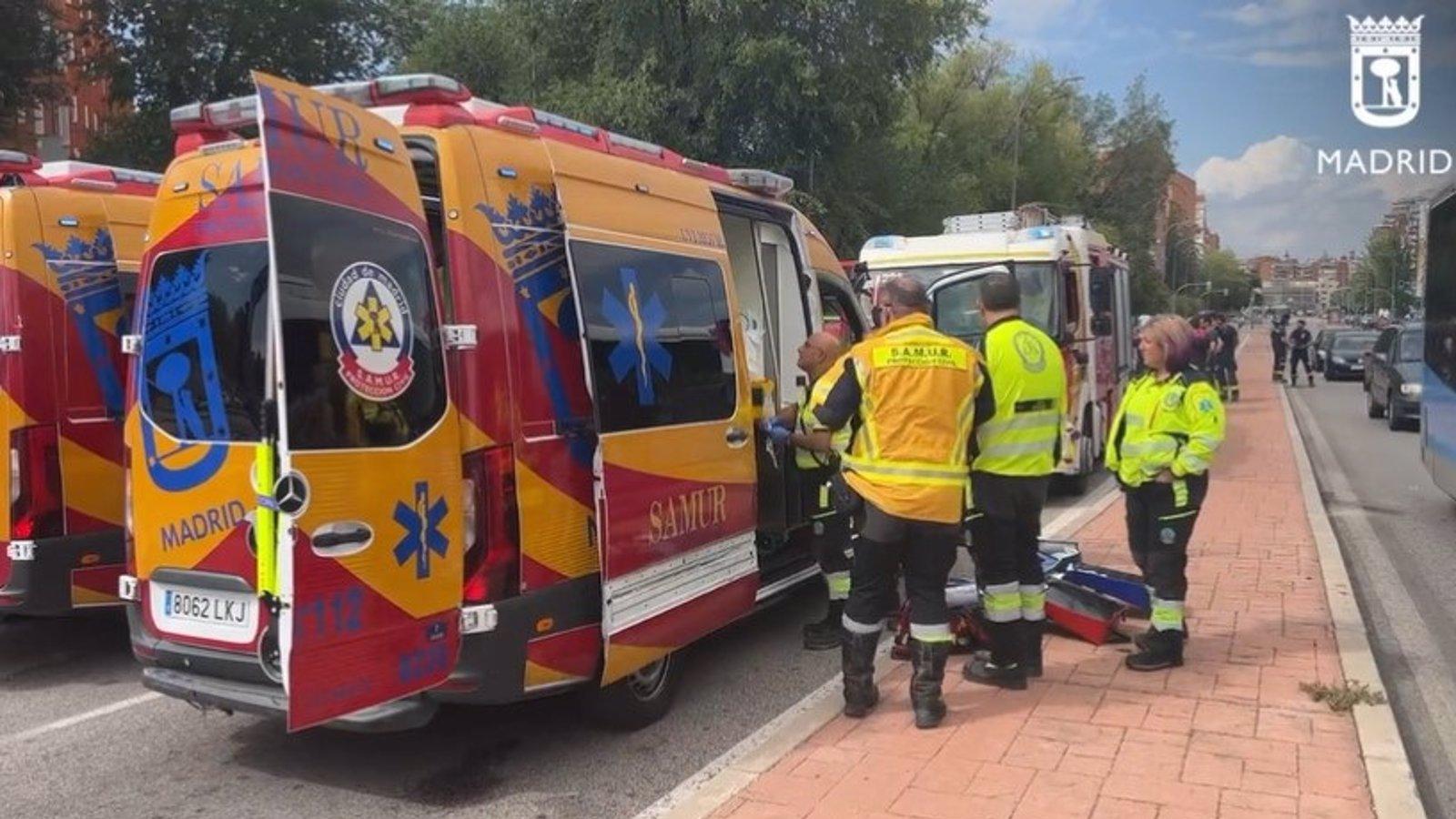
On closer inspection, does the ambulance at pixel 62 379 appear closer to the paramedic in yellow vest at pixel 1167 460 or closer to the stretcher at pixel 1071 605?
the stretcher at pixel 1071 605

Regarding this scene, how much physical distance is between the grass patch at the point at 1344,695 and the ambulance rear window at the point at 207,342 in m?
4.48

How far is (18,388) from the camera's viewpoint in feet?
18.1

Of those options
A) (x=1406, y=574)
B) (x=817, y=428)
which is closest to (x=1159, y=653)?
(x=817, y=428)

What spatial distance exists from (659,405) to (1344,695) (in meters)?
3.20

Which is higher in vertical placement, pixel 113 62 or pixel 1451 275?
pixel 113 62

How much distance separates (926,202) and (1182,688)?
25896mm

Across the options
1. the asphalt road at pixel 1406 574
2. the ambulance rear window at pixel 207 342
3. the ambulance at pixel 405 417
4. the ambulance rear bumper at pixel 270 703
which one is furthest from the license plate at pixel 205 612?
the asphalt road at pixel 1406 574

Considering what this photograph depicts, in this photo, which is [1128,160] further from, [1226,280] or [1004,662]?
[1226,280]

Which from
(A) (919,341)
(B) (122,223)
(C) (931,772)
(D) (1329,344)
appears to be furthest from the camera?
(D) (1329,344)

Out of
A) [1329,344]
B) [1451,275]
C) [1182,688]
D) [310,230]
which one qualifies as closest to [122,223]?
[310,230]

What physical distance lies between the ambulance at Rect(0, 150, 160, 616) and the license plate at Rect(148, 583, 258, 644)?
5.81 feet

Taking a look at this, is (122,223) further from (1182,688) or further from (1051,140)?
(1051,140)

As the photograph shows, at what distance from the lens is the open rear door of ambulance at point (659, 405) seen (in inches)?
172

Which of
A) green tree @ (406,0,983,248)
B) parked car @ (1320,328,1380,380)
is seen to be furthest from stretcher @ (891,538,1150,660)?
parked car @ (1320,328,1380,380)
